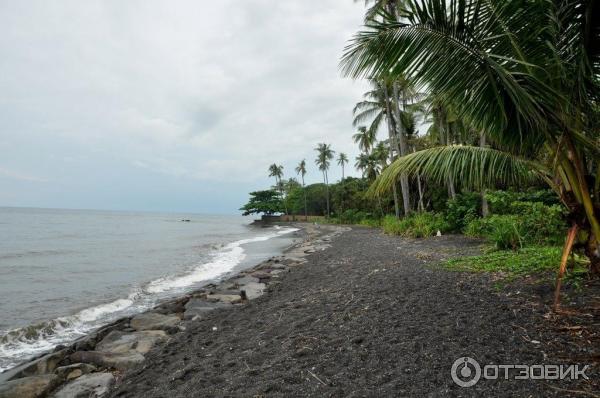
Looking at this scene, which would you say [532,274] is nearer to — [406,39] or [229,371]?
[406,39]

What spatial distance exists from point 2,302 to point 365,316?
9.45 meters

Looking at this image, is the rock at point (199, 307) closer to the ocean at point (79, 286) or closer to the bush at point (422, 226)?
the ocean at point (79, 286)

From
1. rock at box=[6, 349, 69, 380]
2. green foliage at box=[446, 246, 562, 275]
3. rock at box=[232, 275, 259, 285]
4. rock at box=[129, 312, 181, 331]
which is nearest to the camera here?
rock at box=[6, 349, 69, 380]

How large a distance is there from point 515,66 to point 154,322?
663 cm

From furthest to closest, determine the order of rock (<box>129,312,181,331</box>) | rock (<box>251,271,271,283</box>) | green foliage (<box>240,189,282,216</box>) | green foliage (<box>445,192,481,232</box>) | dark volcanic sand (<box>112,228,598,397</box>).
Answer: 1. green foliage (<box>240,189,282,216</box>)
2. green foliage (<box>445,192,481,232</box>)
3. rock (<box>251,271,271,283</box>)
4. rock (<box>129,312,181,331</box>)
5. dark volcanic sand (<box>112,228,598,397</box>)

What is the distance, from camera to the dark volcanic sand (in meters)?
2.78

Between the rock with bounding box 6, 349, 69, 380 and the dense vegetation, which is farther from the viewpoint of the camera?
the rock with bounding box 6, 349, 69, 380

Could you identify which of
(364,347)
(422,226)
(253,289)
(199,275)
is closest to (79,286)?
(199,275)

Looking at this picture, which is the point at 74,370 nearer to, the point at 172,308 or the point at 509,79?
the point at 172,308

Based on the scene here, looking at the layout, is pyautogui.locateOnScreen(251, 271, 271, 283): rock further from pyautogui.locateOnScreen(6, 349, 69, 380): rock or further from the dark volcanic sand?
pyautogui.locateOnScreen(6, 349, 69, 380): rock

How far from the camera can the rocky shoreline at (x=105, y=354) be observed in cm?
392

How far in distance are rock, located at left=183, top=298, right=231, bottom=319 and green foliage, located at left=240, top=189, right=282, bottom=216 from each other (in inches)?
2508

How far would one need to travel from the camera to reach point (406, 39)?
10.4 ft

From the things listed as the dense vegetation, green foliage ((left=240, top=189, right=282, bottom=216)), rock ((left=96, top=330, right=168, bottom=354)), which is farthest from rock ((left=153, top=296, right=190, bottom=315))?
green foliage ((left=240, top=189, right=282, bottom=216))
